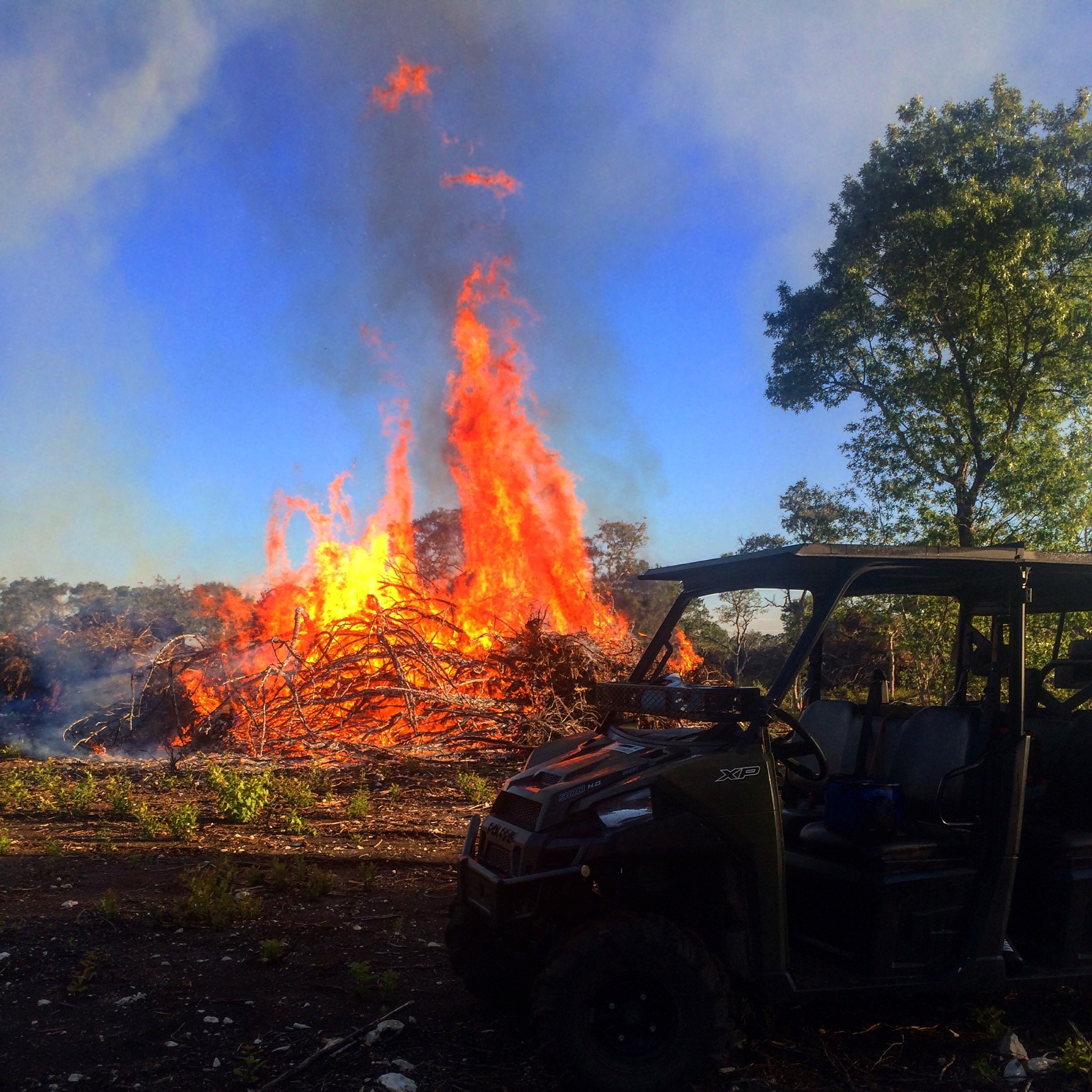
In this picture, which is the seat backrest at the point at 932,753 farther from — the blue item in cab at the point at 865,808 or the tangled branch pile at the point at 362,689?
the tangled branch pile at the point at 362,689

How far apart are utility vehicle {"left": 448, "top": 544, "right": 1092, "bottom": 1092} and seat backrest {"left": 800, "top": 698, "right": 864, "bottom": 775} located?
24 centimetres

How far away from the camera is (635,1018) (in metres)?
3.64

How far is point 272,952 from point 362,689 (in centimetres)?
745

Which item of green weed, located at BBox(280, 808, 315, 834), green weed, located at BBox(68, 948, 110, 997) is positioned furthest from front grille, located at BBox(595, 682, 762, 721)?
green weed, located at BBox(280, 808, 315, 834)

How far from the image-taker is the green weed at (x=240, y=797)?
882 cm

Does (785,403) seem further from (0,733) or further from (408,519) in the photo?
(0,733)

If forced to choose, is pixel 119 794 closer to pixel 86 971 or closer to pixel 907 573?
pixel 86 971

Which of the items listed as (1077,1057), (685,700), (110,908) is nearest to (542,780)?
(685,700)

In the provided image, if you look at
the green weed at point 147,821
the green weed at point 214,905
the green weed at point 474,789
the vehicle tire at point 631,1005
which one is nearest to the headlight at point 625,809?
the vehicle tire at point 631,1005

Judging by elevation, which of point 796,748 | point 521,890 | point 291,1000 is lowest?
point 291,1000

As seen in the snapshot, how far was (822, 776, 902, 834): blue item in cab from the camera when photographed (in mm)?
4281

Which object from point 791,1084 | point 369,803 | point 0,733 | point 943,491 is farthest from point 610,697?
point 0,733

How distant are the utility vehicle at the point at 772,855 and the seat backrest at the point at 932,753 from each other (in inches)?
0.5

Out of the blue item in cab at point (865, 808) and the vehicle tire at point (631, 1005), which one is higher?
the blue item in cab at point (865, 808)
